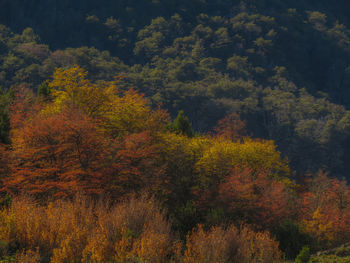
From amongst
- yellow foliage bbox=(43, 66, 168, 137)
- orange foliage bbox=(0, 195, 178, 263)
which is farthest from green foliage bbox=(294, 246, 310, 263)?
yellow foliage bbox=(43, 66, 168, 137)

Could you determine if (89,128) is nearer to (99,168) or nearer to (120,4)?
(99,168)

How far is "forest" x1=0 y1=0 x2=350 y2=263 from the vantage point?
9.89 meters

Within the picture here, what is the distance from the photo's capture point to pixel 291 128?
98.1m

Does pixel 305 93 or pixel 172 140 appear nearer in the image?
pixel 172 140

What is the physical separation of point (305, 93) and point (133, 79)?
2374 inches

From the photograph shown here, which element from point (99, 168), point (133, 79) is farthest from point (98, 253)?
point (133, 79)

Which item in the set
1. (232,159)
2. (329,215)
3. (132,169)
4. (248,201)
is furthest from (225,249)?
(329,215)

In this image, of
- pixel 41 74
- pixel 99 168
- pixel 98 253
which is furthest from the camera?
pixel 41 74

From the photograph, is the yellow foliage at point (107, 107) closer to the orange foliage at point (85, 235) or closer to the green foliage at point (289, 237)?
the green foliage at point (289, 237)

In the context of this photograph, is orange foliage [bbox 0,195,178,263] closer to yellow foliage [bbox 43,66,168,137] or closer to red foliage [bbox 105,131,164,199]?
red foliage [bbox 105,131,164,199]

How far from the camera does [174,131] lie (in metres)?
32.9

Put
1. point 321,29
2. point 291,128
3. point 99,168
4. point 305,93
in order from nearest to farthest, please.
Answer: point 99,168
point 291,128
point 305,93
point 321,29

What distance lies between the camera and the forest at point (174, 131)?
989 cm

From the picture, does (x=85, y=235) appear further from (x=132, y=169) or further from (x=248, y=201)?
(x=248, y=201)
